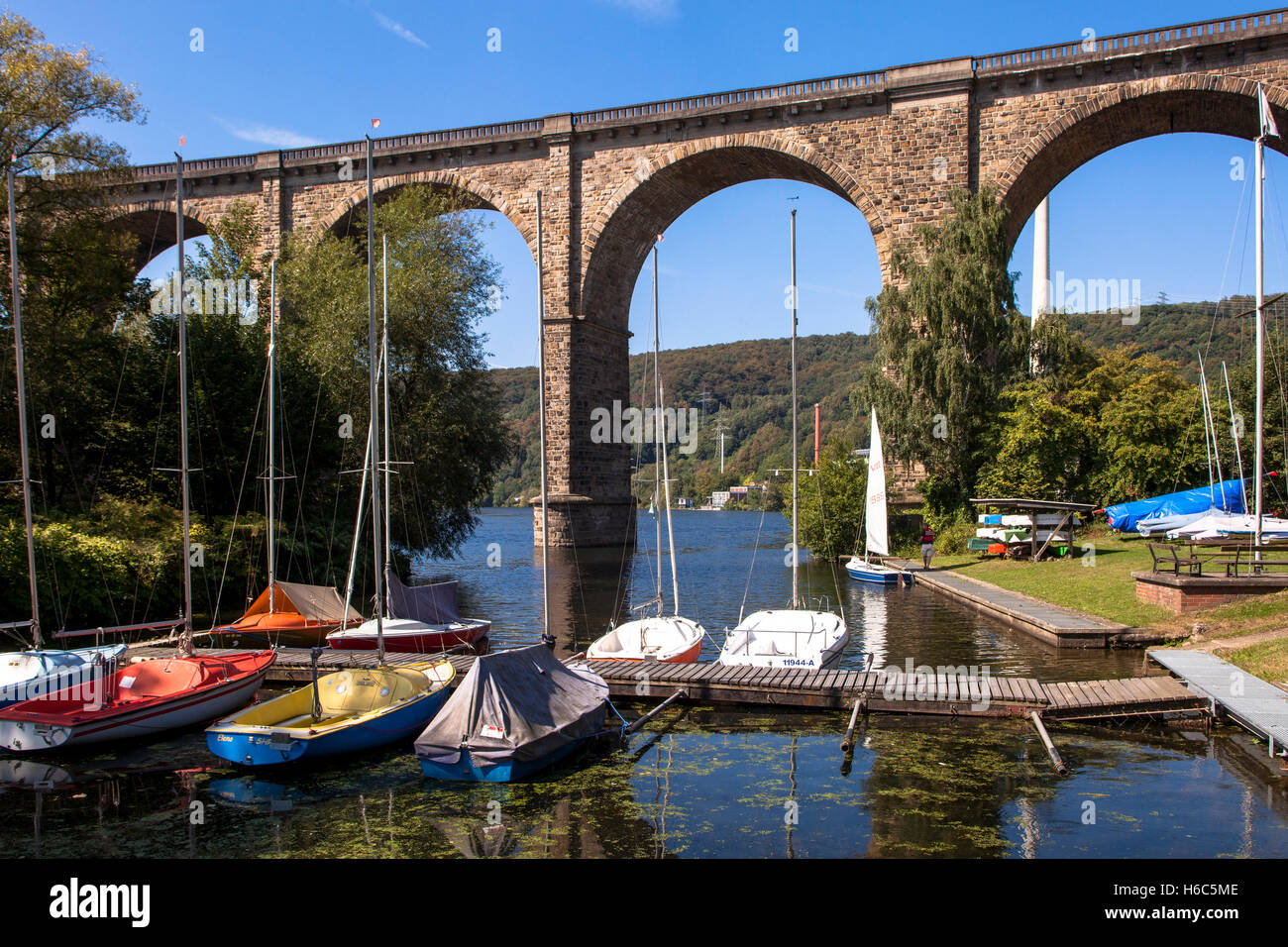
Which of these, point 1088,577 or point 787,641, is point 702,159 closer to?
point 1088,577

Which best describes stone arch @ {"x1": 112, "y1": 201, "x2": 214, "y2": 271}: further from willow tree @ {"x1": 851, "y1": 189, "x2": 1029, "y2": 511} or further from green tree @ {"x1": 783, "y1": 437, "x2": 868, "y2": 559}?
willow tree @ {"x1": 851, "y1": 189, "x2": 1029, "y2": 511}

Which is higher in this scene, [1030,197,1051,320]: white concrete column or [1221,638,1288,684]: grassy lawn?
[1030,197,1051,320]: white concrete column

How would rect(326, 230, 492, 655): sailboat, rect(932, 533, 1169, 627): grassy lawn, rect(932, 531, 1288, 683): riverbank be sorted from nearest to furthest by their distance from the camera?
rect(932, 531, 1288, 683): riverbank → rect(326, 230, 492, 655): sailboat → rect(932, 533, 1169, 627): grassy lawn

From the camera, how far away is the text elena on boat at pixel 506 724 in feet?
33.1

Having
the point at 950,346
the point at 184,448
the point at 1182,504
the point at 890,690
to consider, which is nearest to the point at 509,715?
the point at 890,690

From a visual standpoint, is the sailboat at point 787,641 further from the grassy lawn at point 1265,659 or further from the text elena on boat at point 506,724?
the grassy lawn at point 1265,659

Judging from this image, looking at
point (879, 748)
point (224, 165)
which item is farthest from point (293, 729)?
point (224, 165)

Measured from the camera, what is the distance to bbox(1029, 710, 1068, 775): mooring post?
999cm

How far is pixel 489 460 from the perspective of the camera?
3341 centimetres

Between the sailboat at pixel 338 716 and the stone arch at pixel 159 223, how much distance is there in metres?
37.0

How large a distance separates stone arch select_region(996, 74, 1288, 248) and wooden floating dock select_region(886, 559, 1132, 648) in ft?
47.2

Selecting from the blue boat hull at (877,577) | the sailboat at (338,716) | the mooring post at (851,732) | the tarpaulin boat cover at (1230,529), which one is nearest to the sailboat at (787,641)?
the mooring post at (851,732)

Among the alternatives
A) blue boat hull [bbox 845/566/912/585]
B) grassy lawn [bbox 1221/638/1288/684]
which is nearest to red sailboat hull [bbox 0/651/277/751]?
grassy lawn [bbox 1221/638/1288/684]
